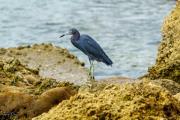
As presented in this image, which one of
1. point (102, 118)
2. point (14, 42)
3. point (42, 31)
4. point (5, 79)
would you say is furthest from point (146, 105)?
point (42, 31)

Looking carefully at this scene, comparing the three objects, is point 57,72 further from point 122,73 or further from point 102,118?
point 102,118

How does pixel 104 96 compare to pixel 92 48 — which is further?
pixel 92 48

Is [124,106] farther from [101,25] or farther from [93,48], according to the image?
[101,25]

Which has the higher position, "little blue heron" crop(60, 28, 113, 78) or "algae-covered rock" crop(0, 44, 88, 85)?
"little blue heron" crop(60, 28, 113, 78)

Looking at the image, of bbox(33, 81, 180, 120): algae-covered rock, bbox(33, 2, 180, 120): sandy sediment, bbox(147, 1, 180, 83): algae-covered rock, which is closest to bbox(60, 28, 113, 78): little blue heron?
bbox(147, 1, 180, 83): algae-covered rock

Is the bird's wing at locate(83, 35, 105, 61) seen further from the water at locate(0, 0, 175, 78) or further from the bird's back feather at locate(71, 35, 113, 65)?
the water at locate(0, 0, 175, 78)

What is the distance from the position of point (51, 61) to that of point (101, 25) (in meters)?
9.42

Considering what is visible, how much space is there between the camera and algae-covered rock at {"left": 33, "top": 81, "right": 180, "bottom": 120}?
4754 millimetres

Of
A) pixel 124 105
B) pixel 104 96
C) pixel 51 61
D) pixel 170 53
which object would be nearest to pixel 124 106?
pixel 124 105

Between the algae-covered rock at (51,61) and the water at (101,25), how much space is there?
5.18 feet

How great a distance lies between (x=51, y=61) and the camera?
54.7 ft

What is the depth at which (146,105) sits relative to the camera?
4805 millimetres

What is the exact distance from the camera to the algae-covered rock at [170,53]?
33.0 ft

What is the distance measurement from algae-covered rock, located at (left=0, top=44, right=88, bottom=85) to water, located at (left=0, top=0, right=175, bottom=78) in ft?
5.18
